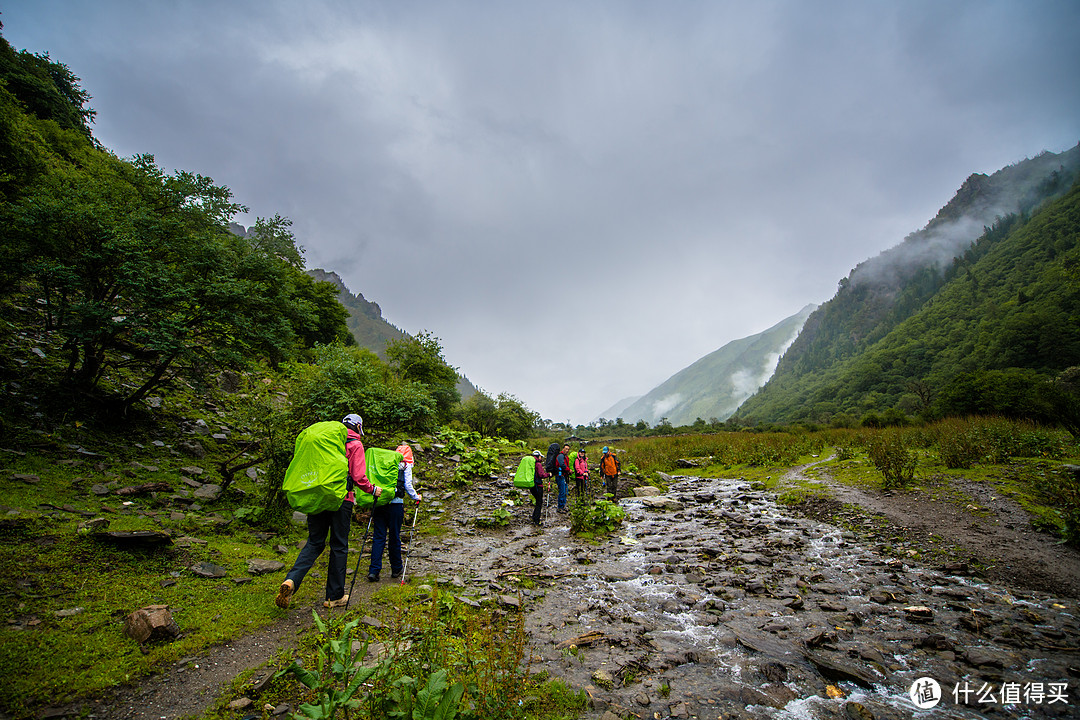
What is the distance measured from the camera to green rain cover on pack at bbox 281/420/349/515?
551cm

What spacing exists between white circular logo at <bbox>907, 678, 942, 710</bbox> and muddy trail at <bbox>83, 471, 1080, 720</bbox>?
0.8 inches

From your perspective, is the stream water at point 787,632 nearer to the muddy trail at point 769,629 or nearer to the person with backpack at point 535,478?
the muddy trail at point 769,629

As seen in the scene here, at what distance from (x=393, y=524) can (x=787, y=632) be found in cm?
662

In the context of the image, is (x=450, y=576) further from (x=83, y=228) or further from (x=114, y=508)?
(x=83, y=228)

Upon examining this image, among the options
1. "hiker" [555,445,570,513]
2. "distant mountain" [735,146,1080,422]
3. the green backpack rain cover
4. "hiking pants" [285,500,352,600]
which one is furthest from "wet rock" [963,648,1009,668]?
"distant mountain" [735,146,1080,422]

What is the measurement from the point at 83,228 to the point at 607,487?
17274mm

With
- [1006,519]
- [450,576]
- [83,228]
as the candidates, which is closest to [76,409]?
[83,228]

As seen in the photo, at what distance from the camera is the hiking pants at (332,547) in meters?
5.65

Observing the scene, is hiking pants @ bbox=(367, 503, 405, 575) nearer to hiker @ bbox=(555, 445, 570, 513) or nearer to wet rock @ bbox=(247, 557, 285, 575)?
wet rock @ bbox=(247, 557, 285, 575)

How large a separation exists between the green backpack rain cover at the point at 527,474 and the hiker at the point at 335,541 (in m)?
6.68

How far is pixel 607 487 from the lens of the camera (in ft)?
53.9

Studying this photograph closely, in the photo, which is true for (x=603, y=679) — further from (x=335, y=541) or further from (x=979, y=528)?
(x=979, y=528)

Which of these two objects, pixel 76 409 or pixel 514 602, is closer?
pixel 514 602

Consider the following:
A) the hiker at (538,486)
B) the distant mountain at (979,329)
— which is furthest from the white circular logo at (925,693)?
the distant mountain at (979,329)
